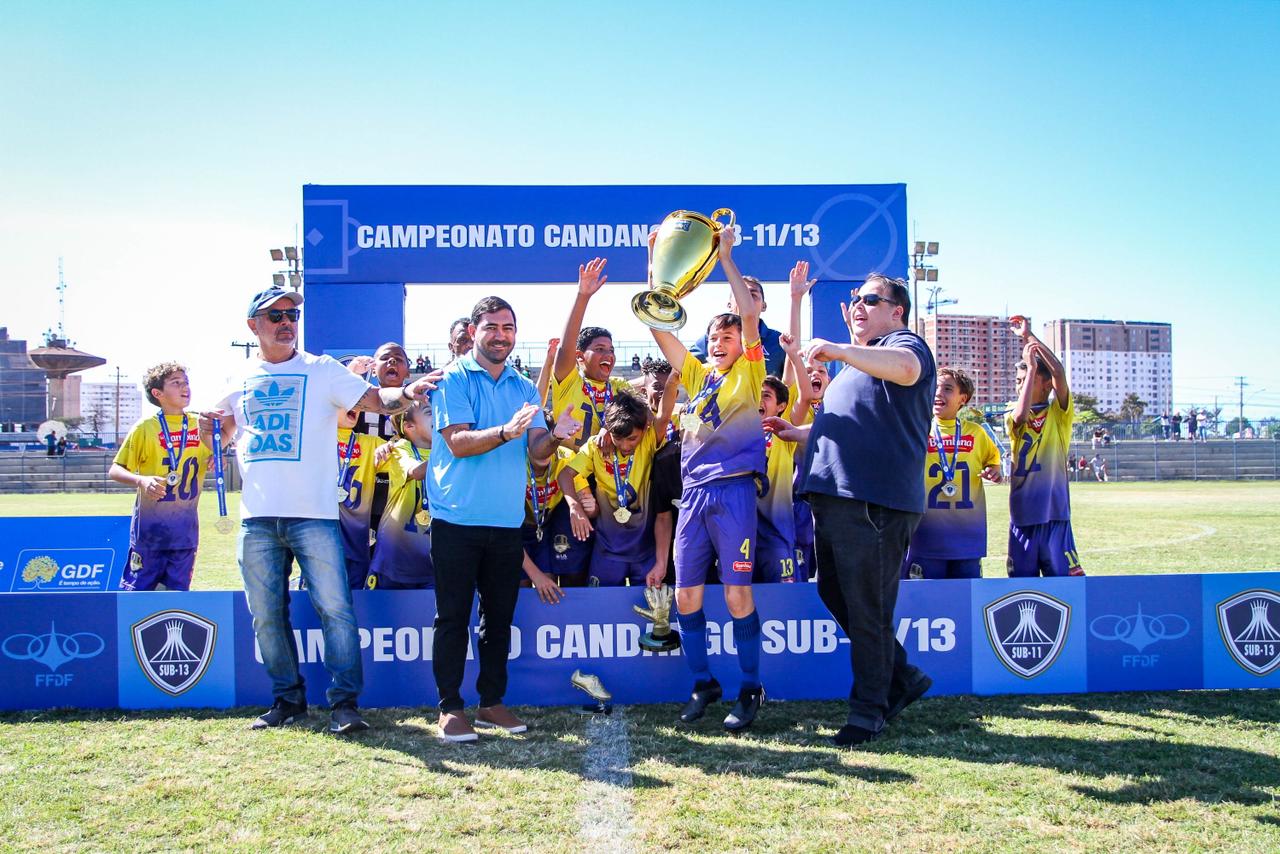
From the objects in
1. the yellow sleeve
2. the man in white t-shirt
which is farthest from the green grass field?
the yellow sleeve

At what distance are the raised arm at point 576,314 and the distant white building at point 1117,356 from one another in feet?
535

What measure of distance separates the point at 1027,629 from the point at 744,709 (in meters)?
1.71

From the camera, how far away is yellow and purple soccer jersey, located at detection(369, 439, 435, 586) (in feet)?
18.6

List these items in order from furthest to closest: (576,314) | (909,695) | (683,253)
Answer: (576,314) < (683,253) < (909,695)

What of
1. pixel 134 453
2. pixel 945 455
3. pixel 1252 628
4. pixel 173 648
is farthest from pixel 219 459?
pixel 1252 628

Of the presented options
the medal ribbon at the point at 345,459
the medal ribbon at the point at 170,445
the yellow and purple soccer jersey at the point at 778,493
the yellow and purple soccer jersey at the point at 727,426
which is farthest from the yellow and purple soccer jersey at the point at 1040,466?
the medal ribbon at the point at 170,445

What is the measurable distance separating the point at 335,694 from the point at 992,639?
3465 mm

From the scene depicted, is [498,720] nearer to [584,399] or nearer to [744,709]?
[744,709]

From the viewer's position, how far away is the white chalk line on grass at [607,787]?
3154 mm

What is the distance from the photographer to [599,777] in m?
3.78

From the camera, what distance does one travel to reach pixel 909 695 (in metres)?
4.60

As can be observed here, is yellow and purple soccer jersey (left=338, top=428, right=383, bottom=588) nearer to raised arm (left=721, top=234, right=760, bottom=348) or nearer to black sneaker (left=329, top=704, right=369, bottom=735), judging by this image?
black sneaker (left=329, top=704, right=369, bottom=735)

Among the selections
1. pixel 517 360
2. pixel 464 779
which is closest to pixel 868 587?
pixel 464 779

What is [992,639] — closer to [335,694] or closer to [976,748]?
[976,748]
